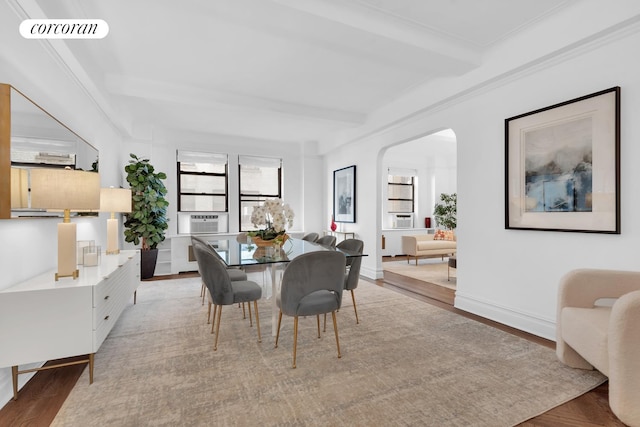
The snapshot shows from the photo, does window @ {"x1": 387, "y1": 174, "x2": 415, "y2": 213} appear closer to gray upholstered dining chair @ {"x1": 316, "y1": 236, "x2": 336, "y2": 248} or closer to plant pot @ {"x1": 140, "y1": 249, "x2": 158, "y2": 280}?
gray upholstered dining chair @ {"x1": 316, "y1": 236, "x2": 336, "y2": 248}

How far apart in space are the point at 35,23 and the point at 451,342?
12.4 ft

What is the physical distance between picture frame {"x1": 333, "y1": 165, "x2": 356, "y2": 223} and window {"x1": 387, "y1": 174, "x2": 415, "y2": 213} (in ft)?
7.94

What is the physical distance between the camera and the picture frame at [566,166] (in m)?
2.50

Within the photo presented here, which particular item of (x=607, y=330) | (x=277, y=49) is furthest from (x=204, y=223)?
(x=607, y=330)

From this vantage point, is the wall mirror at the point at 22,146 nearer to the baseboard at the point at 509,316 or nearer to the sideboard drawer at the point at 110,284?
the sideboard drawer at the point at 110,284

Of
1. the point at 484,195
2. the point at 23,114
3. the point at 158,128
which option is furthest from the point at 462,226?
the point at 158,128

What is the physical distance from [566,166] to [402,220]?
620 cm

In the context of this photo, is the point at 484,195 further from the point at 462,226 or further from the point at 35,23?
the point at 35,23

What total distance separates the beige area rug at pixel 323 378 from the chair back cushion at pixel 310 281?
0.44 metres

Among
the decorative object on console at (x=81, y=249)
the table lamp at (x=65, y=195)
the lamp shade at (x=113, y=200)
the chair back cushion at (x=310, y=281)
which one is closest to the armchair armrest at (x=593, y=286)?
the chair back cushion at (x=310, y=281)

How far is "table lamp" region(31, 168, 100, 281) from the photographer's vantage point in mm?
2088

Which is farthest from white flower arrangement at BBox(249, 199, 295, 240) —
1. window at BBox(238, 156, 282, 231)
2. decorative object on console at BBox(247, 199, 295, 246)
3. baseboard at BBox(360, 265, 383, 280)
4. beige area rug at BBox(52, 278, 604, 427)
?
window at BBox(238, 156, 282, 231)

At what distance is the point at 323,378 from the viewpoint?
2230 mm

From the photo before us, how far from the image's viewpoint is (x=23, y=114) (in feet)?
7.15
